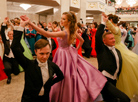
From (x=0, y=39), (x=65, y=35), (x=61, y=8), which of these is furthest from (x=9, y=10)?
(x=65, y=35)

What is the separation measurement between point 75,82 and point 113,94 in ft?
1.68

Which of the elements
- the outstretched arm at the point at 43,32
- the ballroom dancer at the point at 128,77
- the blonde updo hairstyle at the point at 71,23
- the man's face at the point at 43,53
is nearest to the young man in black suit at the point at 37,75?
the man's face at the point at 43,53

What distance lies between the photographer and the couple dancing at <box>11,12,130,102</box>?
6.18ft

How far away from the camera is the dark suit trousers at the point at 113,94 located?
1.82 m

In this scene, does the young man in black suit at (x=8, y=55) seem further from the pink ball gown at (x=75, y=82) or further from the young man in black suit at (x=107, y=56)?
the young man in black suit at (x=107, y=56)

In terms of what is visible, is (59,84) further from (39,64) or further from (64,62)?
(39,64)

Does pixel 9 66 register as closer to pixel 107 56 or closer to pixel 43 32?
pixel 43 32

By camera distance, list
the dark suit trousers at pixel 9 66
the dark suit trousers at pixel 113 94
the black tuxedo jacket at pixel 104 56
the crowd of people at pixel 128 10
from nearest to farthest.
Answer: the dark suit trousers at pixel 113 94 < the black tuxedo jacket at pixel 104 56 < the dark suit trousers at pixel 9 66 < the crowd of people at pixel 128 10

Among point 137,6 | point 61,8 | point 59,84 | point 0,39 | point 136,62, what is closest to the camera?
point 59,84

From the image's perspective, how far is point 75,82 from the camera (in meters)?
1.93

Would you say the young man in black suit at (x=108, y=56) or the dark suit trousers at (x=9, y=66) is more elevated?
the young man in black suit at (x=108, y=56)

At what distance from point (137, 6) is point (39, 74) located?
23.0 metres

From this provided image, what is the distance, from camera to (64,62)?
2037mm

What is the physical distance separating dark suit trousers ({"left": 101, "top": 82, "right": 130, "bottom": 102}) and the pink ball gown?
9cm
